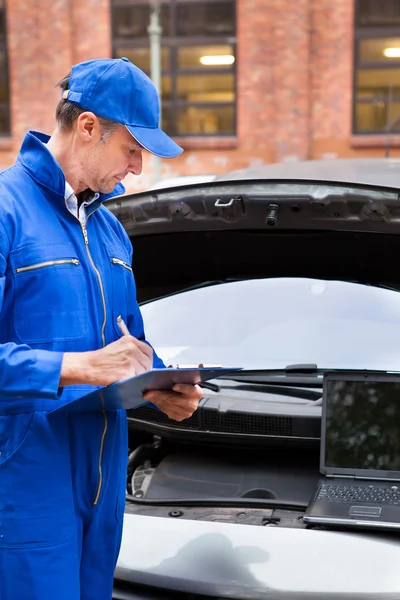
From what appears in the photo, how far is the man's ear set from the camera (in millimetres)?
1498

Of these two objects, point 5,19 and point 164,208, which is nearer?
point 164,208

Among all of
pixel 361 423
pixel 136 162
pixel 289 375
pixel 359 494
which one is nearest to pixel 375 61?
pixel 289 375

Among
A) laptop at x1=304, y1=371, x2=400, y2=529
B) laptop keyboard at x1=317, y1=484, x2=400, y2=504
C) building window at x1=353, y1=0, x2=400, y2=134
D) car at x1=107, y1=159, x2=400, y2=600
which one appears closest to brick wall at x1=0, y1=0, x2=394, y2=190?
building window at x1=353, y1=0, x2=400, y2=134

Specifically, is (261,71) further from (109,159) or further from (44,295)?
(44,295)

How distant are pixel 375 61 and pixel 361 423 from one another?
34.5 ft

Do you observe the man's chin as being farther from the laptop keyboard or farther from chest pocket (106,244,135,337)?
the laptop keyboard

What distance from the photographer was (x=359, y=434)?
6.77ft

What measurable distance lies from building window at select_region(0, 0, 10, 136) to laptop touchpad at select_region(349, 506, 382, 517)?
11643 mm

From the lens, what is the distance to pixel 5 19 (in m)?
11.9

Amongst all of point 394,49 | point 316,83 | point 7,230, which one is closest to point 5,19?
point 316,83

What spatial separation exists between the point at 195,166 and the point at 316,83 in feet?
7.51

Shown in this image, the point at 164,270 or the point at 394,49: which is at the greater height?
the point at 394,49

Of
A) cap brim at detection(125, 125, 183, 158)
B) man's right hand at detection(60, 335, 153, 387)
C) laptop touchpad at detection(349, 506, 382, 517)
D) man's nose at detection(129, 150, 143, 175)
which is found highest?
cap brim at detection(125, 125, 183, 158)

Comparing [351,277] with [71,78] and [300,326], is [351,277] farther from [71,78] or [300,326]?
[71,78]
